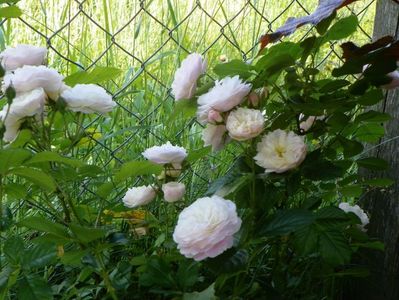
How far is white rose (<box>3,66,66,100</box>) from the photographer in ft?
2.76

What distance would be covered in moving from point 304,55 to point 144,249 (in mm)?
515

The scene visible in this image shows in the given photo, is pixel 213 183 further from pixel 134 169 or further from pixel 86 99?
pixel 86 99

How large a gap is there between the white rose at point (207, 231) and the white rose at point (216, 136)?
0.15 meters

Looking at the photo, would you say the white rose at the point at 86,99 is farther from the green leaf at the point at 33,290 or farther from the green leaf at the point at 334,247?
the green leaf at the point at 334,247

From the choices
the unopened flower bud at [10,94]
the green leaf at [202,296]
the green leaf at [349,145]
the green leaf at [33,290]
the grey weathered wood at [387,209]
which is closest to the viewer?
the unopened flower bud at [10,94]

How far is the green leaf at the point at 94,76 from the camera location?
952 millimetres

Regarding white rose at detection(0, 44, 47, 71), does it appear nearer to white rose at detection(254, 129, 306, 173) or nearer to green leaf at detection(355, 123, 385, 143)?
white rose at detection(254, 129, 306, 173)

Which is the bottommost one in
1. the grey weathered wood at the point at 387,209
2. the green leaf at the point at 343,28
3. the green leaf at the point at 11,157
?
Result: the grey weathered wood at the point at 387,209

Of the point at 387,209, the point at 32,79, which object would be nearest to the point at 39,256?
the point at 32,79

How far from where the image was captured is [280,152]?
960 mm

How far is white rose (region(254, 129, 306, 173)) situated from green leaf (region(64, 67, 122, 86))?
10.0 inches

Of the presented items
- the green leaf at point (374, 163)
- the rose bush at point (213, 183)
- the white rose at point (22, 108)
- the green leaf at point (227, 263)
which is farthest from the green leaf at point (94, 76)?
the green leaf at point (374, 163)

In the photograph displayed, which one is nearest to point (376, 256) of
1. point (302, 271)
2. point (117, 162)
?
point (302, 271)

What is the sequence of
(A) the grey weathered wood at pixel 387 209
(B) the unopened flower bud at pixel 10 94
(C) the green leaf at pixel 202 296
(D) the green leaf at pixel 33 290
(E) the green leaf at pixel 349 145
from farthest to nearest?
(A) the grey weathered wood at pixel 387 209 → (E) the green leaf at pixel 349 145 → (C) the green leaf at pixel 202 296 → (D) the green leaf at pixel 33 290 → (B) the unopened flower bud at pixel 10 94
